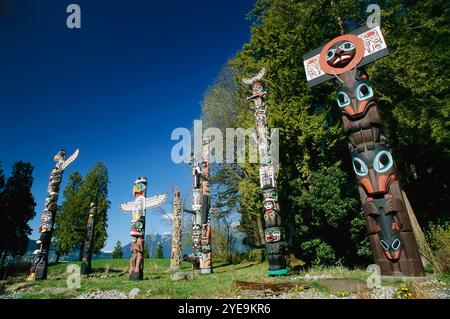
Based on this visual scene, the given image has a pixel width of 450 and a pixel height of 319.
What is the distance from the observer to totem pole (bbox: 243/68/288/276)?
30.4ft

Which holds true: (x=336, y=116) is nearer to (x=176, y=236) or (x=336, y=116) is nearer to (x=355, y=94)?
(x=355, y=94)

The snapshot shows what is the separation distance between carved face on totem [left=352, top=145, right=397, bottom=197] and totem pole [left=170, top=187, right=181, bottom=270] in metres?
14.2

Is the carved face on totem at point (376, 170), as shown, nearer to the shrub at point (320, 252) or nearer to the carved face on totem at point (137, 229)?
the shrub at point (320, 252)

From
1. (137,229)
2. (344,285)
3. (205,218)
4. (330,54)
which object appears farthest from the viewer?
(205,218)

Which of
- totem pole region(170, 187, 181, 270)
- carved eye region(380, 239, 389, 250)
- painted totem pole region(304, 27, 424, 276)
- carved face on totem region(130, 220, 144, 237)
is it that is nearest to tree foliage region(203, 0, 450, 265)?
painted totem pole region(304, 27, 424, 276)

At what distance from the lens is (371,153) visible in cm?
799

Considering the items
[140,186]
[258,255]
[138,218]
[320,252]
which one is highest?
[140,186]

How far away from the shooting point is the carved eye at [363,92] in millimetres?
8492

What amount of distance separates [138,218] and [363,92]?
9453 mm

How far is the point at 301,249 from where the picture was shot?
43.3 feet

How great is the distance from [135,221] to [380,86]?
12.5 m

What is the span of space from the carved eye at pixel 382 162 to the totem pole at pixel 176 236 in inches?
579

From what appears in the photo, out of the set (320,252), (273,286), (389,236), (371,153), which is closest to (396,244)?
(389,236)

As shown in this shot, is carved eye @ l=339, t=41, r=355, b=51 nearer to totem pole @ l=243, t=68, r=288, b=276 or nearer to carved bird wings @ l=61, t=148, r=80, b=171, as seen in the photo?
totem pole @ l=243, t=68, r=288, b=276
